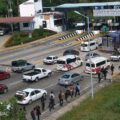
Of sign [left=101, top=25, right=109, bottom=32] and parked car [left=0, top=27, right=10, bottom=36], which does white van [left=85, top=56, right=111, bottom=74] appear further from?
parked car [left=0, top=27, right=10, bottom=36]

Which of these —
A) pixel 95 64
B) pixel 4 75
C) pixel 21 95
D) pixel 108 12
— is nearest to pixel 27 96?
pixel 21 95

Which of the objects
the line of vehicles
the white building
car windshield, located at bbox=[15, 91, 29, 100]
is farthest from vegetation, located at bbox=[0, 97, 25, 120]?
the white building

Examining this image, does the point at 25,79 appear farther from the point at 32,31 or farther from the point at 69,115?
the point at 32,31

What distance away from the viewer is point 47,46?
7950 cm

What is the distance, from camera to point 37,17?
9350 centimetres

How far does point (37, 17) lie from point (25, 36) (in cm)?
848

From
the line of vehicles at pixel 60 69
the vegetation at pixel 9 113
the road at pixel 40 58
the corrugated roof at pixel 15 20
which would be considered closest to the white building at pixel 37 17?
the corrugated roof at pixel 15 20

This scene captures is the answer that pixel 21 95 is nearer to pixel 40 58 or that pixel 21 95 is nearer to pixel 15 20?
pixel 40 58

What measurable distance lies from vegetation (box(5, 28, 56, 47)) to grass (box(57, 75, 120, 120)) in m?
38.1

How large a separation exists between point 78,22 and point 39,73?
50.3 meters

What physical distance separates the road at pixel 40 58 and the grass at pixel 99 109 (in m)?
4.58

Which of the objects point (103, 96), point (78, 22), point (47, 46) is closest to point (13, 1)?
point (78, 22)

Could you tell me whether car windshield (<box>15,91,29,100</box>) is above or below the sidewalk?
below

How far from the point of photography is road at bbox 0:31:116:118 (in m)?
49.5
